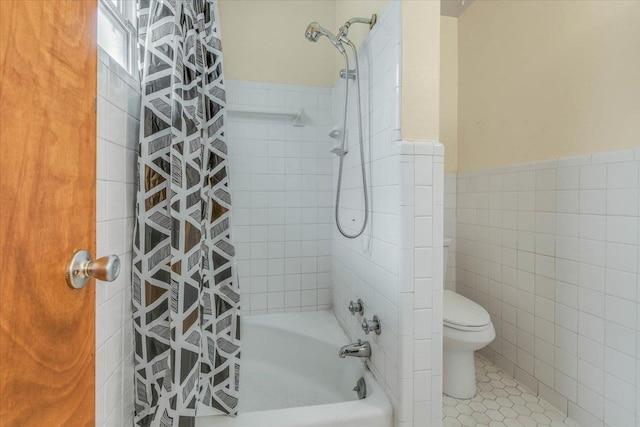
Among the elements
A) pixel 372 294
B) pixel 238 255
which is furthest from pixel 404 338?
pixel 238 255

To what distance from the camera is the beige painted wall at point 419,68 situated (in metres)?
1.14

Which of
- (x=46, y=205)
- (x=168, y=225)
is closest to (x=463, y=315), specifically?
(x=168, y=225)

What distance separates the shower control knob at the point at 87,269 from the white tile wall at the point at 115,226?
1.16 ft

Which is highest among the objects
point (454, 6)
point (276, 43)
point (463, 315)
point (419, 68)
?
point (454, 6)

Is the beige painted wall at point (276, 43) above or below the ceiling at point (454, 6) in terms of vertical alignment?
below

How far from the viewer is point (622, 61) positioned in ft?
4.36

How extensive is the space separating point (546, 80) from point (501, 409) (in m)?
1.68

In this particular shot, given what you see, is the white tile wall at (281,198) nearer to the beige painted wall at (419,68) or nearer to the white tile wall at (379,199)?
the white tile wall at (379,199)

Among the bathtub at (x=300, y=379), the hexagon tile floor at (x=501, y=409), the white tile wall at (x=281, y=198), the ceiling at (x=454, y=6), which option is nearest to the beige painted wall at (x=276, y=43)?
the white tile wall at (x=281, y=198)

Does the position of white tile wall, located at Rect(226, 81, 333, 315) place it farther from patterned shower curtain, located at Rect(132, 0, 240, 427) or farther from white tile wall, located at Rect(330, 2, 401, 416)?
patterned shower curtain, located at Rect(132, 0, 240, 427)

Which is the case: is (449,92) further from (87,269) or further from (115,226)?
(87,269)

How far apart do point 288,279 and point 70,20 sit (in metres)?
1.90

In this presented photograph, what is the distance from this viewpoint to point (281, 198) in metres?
2.21

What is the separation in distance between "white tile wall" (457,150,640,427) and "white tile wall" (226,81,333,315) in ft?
3.59
